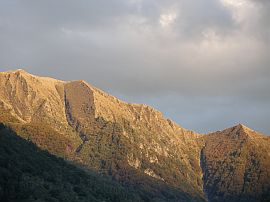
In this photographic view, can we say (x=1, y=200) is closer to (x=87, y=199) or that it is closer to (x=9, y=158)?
(x=9, y=158)

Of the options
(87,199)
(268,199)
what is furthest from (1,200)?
(268,199)

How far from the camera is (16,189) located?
434 feet

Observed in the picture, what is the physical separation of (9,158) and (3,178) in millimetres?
22239

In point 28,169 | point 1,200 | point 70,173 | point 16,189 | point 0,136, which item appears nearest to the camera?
point 1,200

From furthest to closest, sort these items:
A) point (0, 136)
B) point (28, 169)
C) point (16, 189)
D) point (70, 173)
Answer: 1. point (70, 173)
2. point (0, 136)
3. point (28, 169)
4. point (16, 189)

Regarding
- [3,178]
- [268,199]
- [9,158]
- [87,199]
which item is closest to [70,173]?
[87,199]

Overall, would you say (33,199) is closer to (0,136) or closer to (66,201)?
(66,201)

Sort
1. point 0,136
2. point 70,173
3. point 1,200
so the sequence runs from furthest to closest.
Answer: point 70,173 < point 0,136 < point 1,200

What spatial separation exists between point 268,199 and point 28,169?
2858 inches

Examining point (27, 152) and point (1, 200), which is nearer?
point (1, 200)

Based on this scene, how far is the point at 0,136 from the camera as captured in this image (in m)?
172

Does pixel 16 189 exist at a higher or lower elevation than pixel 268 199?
lower

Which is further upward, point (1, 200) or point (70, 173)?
point (70, 173)

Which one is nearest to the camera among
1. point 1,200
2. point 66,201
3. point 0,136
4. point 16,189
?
point 1,200
